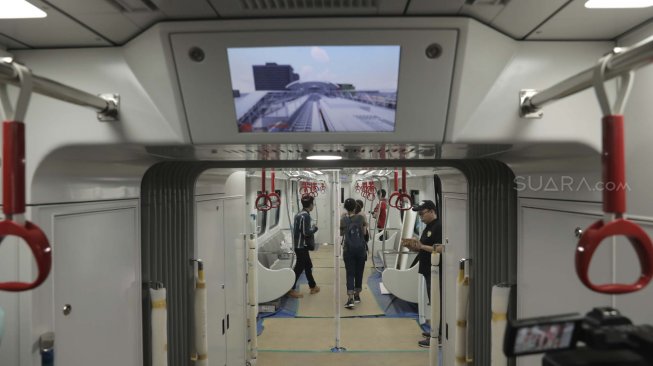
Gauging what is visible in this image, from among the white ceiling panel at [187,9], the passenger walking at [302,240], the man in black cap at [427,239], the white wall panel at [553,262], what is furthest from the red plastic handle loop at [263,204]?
the white ceiling panel at [187,9]

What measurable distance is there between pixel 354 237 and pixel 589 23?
6881 millimetres

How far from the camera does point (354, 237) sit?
8195mm

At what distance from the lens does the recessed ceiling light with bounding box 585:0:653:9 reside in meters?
1.36

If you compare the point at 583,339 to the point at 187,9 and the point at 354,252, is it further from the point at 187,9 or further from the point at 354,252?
the point at 354,252

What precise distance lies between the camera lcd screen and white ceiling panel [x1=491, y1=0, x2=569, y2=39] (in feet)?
3.49

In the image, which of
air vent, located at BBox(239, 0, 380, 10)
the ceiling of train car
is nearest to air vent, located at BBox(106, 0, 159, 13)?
the ceiling of train car

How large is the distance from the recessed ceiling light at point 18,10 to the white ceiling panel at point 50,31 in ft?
0.09

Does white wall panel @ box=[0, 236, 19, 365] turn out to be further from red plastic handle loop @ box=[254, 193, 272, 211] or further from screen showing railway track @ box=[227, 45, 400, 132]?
red plastic handle loop @ box=[254, 193, 272, 211]

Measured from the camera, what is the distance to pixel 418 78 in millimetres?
1634

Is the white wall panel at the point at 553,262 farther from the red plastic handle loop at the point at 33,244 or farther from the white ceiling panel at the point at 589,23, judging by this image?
the red plastic handle loop at the point at 33,244

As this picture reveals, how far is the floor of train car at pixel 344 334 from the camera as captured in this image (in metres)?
5.41

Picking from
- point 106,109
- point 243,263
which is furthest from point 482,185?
point 243,263

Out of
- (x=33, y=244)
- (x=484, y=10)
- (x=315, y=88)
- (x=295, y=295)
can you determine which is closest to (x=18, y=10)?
(x=33, y=244)

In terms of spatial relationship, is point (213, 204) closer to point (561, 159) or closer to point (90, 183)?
point (90, 183)
